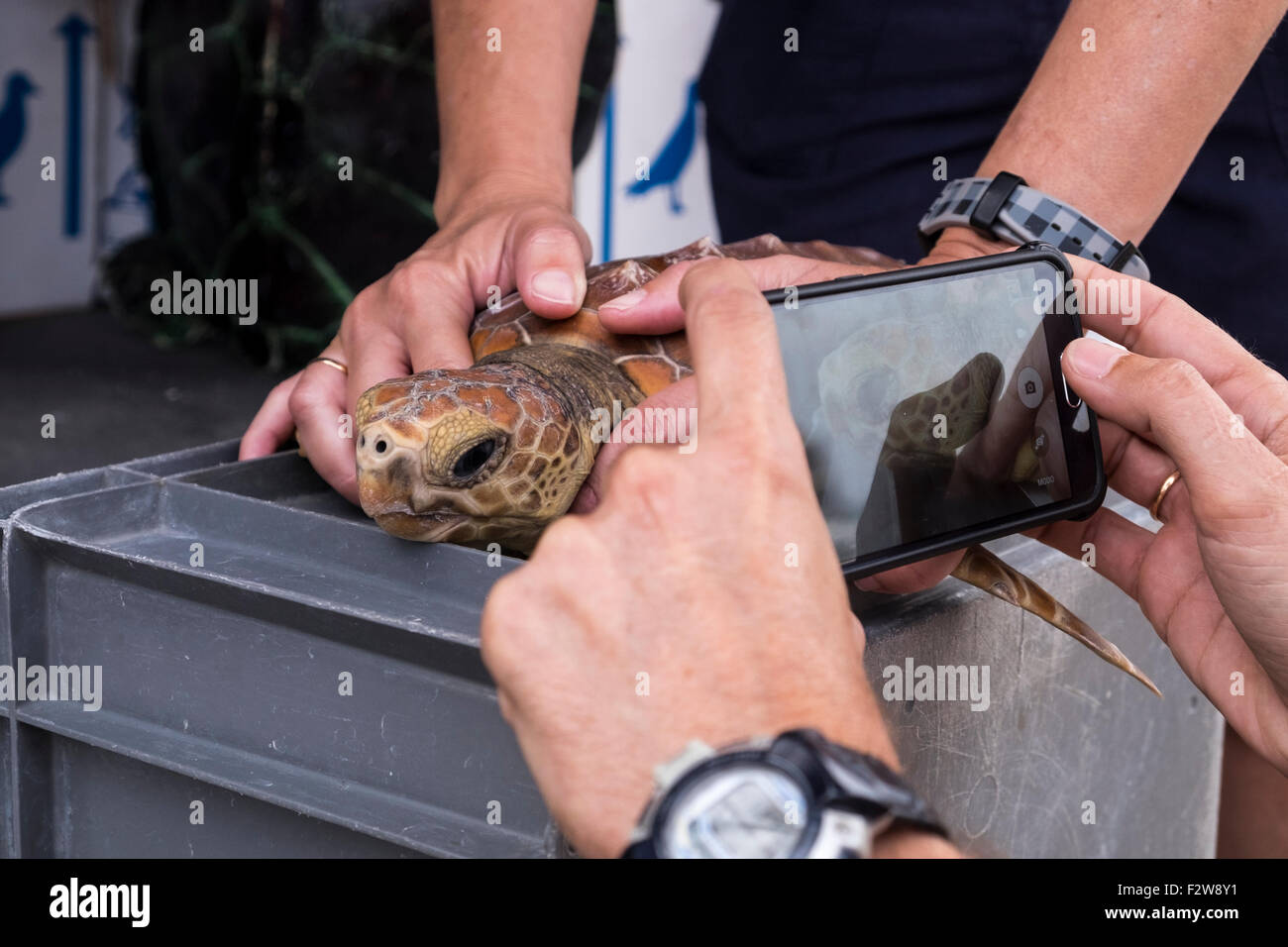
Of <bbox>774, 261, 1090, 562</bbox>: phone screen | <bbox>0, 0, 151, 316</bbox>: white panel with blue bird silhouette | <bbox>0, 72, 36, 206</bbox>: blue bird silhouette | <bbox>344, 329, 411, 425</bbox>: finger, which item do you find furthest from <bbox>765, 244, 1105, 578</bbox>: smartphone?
<bbox>0, 72, 36, 206</bbox>: blue bird silhouette

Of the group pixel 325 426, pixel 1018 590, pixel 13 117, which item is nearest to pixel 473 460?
pixel 325 426

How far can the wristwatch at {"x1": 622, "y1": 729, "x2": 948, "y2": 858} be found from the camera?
354 mm

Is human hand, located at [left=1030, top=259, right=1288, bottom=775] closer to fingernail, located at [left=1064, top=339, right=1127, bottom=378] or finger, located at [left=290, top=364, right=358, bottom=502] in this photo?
fingernail, located at [left=1064, top=339, right=1127, bottom=378]

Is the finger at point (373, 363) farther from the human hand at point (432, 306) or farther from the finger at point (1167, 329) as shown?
the finger at point (1167, 329)

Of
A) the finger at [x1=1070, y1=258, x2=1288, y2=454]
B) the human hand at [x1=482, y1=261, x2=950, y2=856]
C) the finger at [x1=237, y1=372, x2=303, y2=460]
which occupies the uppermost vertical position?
the finger at [x1=237, y1=372, x2=303, y2=460]

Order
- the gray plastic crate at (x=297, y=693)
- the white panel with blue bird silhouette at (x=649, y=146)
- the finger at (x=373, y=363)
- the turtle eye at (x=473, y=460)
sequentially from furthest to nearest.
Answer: the white panel with blue bird silhouette at (x=649, y=146), the finger at (x=373, y=363), the turtle eye at (x=473, y=460), the gray plastic crate at (x=297, y=693)

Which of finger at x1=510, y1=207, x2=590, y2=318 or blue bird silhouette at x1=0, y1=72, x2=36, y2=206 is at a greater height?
blue bird silhouette at x1=0, y1=72, x2=36, y2=206

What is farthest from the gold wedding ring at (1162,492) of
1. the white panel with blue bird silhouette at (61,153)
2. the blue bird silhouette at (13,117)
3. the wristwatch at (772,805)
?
the blue bird silhouette at (13,117)

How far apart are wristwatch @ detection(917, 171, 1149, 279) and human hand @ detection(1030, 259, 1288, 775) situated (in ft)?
0.32

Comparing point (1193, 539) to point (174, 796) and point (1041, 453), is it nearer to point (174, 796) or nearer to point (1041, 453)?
point (1041, 453)

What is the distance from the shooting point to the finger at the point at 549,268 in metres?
0.82

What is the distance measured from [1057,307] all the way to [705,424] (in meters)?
0.34

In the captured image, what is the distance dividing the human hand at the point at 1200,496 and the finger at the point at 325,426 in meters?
0.45

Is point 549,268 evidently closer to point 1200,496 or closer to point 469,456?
point 469,456
